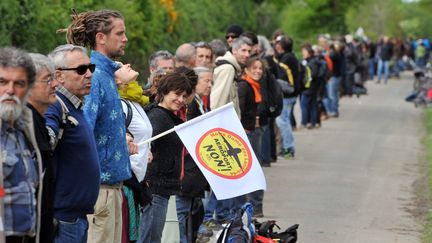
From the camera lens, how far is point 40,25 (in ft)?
51.6

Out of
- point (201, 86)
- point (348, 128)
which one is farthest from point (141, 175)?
point (348, 128)

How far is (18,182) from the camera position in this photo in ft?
17.0

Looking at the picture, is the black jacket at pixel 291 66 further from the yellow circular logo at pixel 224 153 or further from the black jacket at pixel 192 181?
the yellow circular logo at pixel 224 153

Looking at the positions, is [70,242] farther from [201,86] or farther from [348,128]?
[348,128]

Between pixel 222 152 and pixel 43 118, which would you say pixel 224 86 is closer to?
pixel 222 152

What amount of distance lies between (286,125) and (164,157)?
9.86 meters

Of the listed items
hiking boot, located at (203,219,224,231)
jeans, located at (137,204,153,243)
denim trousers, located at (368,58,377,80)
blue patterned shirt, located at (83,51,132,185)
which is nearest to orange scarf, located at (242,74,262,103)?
hiking boot, located at (203,219,224,231)

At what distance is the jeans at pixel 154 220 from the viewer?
27.0 ft

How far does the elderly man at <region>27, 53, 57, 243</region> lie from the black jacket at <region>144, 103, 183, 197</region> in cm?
275

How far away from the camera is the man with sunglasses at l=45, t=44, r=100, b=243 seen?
605 centimetres

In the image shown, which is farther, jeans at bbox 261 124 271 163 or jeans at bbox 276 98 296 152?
jeans at bbox 276 98 296 152

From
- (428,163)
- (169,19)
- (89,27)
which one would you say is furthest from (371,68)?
(89,27)

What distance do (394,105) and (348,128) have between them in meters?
9.10

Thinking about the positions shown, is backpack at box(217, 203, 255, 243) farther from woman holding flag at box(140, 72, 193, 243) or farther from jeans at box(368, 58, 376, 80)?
jeans at box(368, 58, 376, 80)
